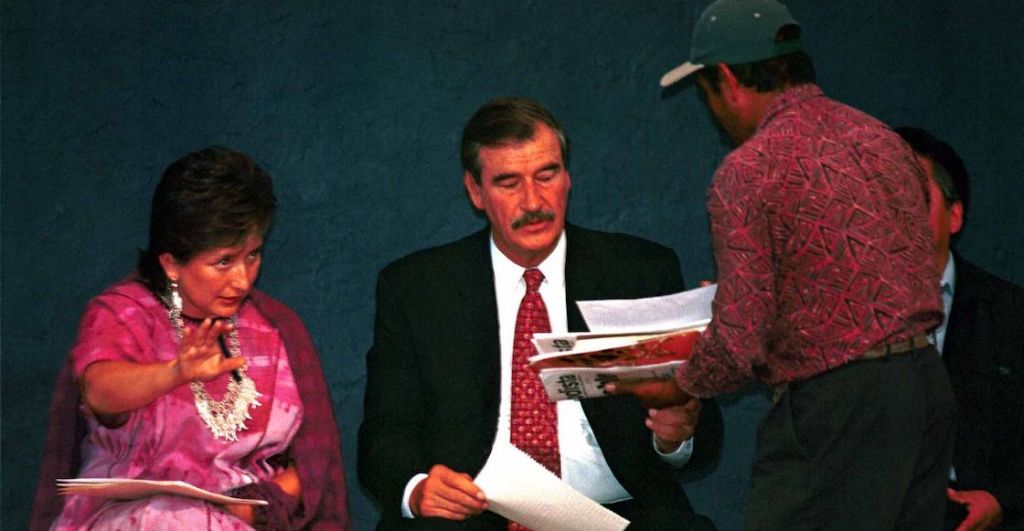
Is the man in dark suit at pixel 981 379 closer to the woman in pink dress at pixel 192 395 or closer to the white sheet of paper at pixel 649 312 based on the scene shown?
the white sheet of paper at pixel 649 312

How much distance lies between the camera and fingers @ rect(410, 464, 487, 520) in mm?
3375

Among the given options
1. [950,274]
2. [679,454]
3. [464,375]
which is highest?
[950,274]

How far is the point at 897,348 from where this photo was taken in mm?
2852

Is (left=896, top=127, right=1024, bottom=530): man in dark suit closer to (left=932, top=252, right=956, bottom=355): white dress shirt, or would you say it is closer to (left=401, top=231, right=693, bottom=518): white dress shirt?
(left=932, top=252, right=956, bottom=355): white dress shirt

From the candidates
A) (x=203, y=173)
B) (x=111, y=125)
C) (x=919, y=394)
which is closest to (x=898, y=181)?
(x=919, y=394)

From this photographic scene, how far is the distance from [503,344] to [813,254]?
126 centimetres

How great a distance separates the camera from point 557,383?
3.21 m

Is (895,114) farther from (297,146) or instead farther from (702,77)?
(297,146)

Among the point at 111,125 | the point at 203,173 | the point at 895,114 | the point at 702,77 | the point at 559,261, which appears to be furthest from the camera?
the point at 895,114

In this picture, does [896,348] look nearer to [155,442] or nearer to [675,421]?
[675,421]

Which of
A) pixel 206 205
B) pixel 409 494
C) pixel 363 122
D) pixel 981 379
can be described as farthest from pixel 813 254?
pixel 363 122

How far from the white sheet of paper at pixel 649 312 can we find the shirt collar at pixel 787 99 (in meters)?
0.48

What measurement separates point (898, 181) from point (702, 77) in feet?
1.76

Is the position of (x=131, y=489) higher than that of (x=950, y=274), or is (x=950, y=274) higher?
(x=950, y=274)
